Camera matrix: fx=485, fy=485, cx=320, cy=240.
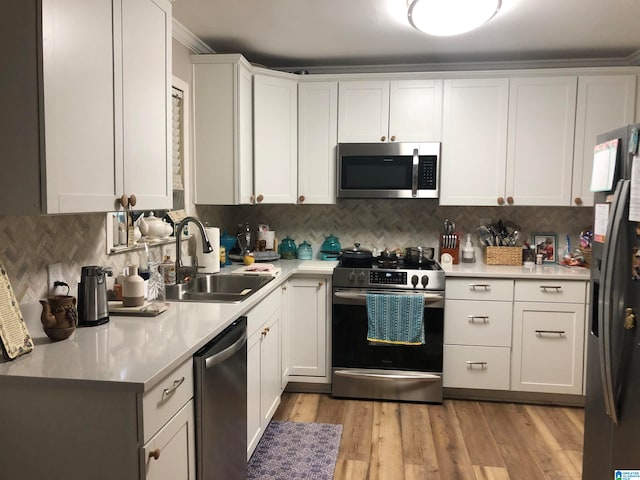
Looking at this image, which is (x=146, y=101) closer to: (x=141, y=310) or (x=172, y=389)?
(x=141, y=310)

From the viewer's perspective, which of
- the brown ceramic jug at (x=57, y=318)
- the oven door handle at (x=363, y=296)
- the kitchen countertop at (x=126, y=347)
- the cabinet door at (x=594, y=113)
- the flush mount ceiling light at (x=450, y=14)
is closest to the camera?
the kitchen countertop at (x=126, y=347)

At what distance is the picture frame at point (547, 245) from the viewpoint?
Result: 3723mm

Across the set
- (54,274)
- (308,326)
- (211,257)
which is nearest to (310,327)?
(308,326)

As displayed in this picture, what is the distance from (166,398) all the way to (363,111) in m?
2.65

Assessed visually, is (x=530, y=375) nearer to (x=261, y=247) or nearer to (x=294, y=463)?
(x=294, y=463)

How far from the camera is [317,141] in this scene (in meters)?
3.61

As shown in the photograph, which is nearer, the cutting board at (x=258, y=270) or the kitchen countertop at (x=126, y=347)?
the kitchen countertop at (x=126, y=347)

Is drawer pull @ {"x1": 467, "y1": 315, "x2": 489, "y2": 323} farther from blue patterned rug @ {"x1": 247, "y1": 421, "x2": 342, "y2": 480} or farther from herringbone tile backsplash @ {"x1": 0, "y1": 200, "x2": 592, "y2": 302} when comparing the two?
blue patterned rug @ {"x1": 247, "y1": 421, "x2": 342, "y2": 480}

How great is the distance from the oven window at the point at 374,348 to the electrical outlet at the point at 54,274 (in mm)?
1853

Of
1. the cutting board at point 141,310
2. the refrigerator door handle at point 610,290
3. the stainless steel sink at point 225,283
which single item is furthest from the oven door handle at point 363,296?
the cutting board at point 141,310

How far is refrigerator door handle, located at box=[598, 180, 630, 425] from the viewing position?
5.98ft

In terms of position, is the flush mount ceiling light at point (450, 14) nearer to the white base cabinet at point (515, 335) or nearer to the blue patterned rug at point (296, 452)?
the white base cabinet at point (515, 335)

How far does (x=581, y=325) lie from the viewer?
126 inches

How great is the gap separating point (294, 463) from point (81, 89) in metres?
2.04
